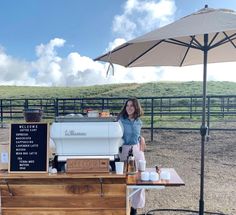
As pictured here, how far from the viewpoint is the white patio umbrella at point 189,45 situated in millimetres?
2576

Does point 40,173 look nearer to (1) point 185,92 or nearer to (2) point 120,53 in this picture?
(2) point 120,53

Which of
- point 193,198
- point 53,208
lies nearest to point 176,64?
point 193,198

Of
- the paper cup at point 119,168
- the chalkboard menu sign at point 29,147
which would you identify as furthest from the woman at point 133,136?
the chalkboard menu sign at point 29,147

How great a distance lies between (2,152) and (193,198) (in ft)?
8.05

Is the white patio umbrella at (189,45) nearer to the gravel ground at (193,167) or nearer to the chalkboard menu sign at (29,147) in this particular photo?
the gravel ground at (193,167)

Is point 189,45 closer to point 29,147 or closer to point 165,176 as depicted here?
point 165,176

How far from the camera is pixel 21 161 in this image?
2406mm

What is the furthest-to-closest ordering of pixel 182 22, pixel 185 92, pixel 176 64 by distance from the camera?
pixel 185 92
pixel 176 64
pixel 182 22

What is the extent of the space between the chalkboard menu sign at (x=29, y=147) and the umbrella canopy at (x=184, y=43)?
1086 millimetres

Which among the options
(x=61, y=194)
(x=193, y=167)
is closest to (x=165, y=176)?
(x=61, y=194)

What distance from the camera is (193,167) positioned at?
5.55 meters

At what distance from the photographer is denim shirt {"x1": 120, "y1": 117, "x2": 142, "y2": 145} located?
3320 mm

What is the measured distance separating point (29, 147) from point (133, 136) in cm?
120

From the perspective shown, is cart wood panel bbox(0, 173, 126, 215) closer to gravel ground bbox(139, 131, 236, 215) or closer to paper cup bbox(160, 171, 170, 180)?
paper cup bbox(160, 171, 170, 180)
